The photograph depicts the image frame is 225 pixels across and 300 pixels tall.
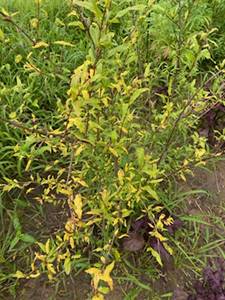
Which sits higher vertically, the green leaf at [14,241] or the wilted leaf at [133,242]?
the wilted leaf at [133,242]

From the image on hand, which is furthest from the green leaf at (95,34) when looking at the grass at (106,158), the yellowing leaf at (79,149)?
the yellowing leaf at (79,149)

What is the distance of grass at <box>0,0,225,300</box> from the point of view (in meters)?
1.76

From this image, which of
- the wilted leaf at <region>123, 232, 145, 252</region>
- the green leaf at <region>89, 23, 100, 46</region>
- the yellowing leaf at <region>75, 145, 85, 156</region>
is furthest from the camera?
the wilted leaf at <region>123, 232, 145, 252</region>

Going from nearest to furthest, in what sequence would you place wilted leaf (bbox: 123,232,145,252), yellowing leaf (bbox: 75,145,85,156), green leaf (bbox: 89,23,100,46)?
green leaf (bbox: 89,23,100,46), yellowing leaf (bbox: 75,145,85,156), wilted leaf (bbox: 123,232,145,252)

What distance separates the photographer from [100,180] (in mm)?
2035

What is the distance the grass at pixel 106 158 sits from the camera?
1756 mm

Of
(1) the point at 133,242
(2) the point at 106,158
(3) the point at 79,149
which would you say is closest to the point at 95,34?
(3) the point at 79,149

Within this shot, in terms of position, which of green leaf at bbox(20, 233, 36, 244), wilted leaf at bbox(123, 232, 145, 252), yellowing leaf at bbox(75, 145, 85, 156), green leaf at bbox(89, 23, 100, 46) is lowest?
green leaf at bbox(20, 233, 36, 244)

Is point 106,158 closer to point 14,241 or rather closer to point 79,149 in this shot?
point 79,149

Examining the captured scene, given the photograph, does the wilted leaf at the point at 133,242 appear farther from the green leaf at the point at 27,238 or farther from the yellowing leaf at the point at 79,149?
the yellowing leaf at the point at 79,149

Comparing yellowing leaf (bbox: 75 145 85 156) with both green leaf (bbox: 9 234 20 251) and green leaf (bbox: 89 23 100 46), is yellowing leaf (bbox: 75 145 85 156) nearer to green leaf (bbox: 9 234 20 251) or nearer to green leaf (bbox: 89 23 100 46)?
green leaf (bbox: 89 23 100 46)

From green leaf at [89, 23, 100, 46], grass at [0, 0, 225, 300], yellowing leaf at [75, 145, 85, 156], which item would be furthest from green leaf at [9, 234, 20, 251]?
green leaf at [89, 23, 100, 46]

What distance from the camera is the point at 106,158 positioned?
197 centimetres

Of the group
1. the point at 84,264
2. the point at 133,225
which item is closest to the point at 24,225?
the point at 84,264
